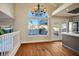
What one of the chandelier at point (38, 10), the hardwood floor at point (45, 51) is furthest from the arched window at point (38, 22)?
the hardwood floor at point (45, 51)

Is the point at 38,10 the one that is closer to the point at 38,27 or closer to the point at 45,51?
the point at 38,27

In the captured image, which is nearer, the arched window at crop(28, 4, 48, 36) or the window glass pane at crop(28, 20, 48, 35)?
the arched window at crop(28, 4, 48, 36)

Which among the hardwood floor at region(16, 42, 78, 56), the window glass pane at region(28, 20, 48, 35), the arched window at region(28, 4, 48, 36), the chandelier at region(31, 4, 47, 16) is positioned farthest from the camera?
the window glass pane at region(28, 20, 48, 35)

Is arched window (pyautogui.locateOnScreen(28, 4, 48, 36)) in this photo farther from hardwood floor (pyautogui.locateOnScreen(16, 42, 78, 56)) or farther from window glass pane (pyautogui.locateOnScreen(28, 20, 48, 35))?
hardwood floor (pyautogui.locateOnScreen(16, 42, 78, 56))

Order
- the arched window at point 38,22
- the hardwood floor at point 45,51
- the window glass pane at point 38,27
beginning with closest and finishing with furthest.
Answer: the hardwood floor at point 45,51
the arched window at point 38,22
the window glass pane at point 38,27

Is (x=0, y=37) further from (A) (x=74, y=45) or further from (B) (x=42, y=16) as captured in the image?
(B) (x=42, y=16)

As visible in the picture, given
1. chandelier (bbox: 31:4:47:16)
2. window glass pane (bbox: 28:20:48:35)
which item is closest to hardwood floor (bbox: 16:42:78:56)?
window glass pane (bbox: 28:20:48:35)

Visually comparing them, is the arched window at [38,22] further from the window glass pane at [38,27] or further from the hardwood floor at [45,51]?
the hardwood floor at [45,51]

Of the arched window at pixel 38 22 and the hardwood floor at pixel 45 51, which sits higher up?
the arched window at pixel 38 22

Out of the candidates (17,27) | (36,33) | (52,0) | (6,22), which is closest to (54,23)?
(36,33)

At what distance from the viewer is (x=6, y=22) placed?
33.0ft

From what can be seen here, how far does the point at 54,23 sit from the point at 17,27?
10.2 feet

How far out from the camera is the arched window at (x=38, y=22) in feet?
35.3

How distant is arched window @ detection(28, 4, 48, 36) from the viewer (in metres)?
10.8
